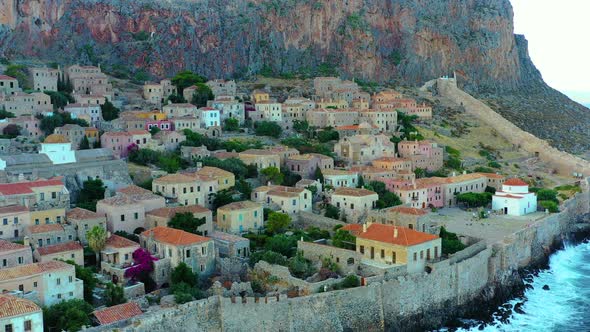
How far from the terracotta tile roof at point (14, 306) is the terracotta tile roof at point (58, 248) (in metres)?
5.59

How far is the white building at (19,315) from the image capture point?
2470cm

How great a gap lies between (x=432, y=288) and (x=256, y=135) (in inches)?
1211

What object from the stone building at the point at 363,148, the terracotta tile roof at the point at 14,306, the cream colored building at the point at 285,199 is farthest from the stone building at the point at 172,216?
the stone building at the point at 363,148

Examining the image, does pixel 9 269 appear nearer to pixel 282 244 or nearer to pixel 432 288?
pixel 282 244

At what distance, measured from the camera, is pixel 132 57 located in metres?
81.9

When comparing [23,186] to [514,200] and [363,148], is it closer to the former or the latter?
[363,148]

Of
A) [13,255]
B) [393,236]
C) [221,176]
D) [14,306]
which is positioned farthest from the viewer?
[221,176]

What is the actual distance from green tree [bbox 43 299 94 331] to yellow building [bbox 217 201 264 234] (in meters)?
13.2

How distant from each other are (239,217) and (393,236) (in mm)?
9295

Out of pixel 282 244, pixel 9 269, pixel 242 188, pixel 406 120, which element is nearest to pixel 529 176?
pixel 406 120

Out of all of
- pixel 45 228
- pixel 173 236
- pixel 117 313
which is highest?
pixel 45 228

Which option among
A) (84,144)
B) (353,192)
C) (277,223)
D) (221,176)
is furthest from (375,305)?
(84,144)

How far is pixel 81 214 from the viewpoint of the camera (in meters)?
36.2

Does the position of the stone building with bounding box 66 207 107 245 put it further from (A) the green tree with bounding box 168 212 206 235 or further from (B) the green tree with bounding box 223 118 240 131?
(B) the green tree with bounding box 223 118 240 131
